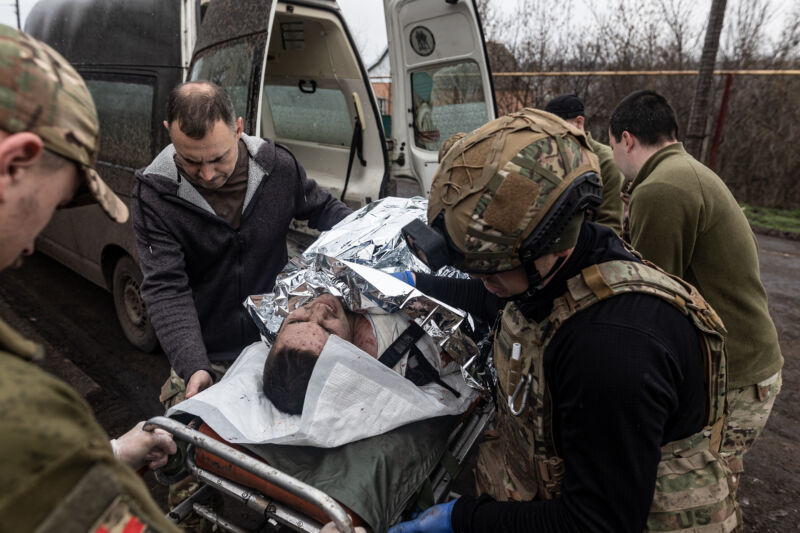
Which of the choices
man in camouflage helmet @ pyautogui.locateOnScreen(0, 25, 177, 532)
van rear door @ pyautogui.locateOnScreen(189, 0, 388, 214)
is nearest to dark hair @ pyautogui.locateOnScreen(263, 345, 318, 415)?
man in camouflage helmet @ pyautogui.locateOnScreen(0, 25, 177, 532)

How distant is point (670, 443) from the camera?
50.8 inches

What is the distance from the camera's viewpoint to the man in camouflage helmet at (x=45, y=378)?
0.58 m

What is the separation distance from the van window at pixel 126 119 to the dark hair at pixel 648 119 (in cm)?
286

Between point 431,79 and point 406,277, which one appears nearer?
point 406,277

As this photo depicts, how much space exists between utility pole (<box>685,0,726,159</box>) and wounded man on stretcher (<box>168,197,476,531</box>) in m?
6.24

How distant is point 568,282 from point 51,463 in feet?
3.54

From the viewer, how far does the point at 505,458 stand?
5.22 ft

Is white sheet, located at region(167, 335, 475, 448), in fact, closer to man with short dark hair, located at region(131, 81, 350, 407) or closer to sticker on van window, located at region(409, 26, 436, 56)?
man with short dark hair, located at region(131, 81, 350, 407)

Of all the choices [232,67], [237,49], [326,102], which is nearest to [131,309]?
[232,67]

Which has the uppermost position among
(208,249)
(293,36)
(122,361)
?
(293,36)

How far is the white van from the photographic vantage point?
3.14 m

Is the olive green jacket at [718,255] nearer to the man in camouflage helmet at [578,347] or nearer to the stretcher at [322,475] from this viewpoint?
the man in camouflage helmet at [578,347]

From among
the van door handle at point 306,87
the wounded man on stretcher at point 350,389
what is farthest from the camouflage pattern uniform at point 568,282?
the van door handle at point 306,87

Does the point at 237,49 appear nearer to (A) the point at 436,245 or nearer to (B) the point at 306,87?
(B) the point at 306,87
